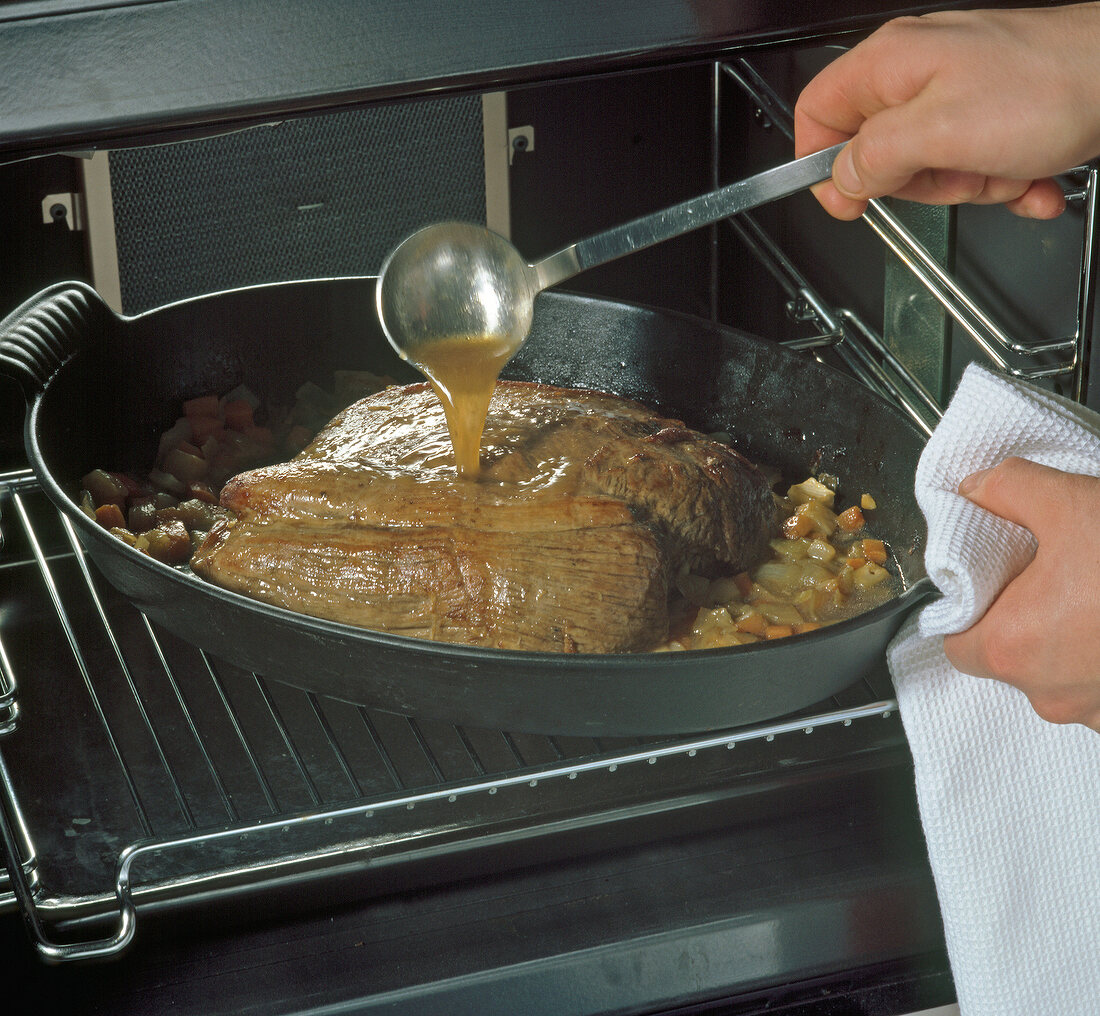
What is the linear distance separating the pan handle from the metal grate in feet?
0.41

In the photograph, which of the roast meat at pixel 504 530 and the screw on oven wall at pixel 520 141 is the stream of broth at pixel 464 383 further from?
the screw on oven wall at pixel 520 141

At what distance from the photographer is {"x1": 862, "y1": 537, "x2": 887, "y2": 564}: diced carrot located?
1302mm

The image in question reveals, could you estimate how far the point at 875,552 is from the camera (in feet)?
4.28

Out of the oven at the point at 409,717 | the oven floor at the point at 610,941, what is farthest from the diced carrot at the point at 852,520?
the oven floor at the point at 610,941

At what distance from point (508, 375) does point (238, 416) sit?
13.2 inches

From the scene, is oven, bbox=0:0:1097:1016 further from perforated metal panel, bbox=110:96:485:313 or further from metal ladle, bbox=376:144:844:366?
metal ladle, bbox=376:144:844:366

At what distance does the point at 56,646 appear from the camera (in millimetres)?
1333

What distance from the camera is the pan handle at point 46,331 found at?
126 cm

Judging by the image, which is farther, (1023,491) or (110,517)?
(110,517)

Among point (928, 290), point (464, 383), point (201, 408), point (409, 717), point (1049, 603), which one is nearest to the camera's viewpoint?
point (1049, 603)

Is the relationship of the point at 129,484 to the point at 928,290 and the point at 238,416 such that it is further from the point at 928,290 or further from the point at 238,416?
the point at 928,290

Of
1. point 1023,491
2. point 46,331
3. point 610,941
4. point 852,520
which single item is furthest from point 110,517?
point 1023,491

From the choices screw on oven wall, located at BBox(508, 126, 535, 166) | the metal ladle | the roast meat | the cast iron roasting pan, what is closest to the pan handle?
the cast iron roasting pan

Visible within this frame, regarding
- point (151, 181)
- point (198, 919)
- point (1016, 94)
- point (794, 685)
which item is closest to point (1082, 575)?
point (794, 685)
